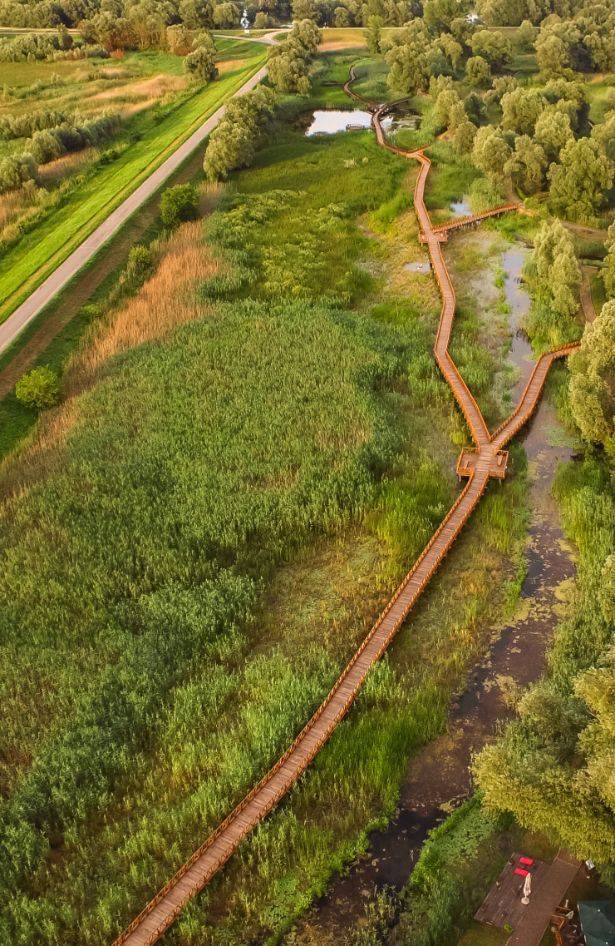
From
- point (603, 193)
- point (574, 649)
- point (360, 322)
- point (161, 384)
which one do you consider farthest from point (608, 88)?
point (574, 649)

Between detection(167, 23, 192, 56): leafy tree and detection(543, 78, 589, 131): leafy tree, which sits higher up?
detection(167, 23, 192, 56): leafy tree

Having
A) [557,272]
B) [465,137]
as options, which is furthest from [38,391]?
[465,137]

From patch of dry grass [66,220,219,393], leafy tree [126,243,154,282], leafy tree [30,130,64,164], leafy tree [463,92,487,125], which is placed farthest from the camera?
leafy tree [463,92,487,125]

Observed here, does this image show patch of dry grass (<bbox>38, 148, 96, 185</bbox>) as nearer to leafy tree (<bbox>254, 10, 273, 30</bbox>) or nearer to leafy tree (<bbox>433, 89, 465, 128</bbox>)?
leafy tree (<bbox>433, 89, 465, 128</bbox>)

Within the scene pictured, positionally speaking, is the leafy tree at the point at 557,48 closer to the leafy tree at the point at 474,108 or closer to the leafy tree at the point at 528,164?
the leafy tree at the point at 474,108

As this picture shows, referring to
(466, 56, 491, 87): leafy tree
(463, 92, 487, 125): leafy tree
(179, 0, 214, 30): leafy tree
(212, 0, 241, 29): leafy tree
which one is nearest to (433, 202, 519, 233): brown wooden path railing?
(463, 92, 487, 125): leafy tree

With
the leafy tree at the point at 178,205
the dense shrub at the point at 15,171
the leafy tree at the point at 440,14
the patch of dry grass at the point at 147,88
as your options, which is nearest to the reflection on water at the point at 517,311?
the leafy tree at the point at 178,205
